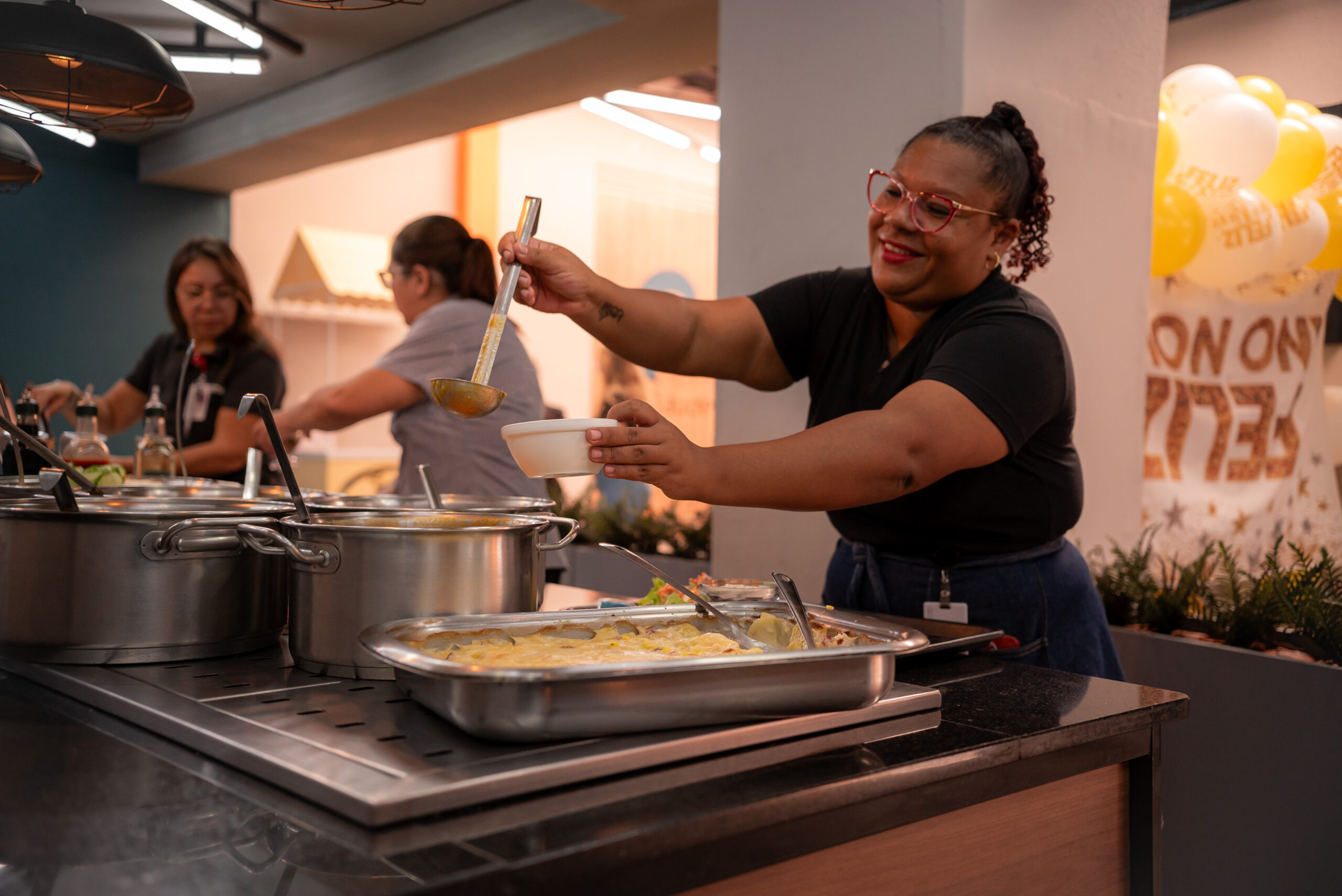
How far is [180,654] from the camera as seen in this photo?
1.09 metres

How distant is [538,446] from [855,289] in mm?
873

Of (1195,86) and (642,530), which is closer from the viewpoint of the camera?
(1195,86)

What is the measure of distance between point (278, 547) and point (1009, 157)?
1.20 metres

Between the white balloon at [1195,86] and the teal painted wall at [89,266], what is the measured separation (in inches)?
206

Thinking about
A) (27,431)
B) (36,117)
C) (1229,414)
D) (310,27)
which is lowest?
(27,431)

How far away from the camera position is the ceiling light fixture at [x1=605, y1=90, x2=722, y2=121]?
24.8 feet

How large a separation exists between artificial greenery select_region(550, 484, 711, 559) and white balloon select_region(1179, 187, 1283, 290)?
171 cm

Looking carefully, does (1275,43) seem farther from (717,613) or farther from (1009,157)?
(717,613)

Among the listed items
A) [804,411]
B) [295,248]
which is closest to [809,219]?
[804,411]

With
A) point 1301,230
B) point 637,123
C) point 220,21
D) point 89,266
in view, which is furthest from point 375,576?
point 637,123

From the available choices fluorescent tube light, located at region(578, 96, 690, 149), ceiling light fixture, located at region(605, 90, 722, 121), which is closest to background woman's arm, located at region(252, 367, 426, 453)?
ceiling light fixture, located at region(605, 90, 722, 121)

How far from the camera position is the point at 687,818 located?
72 centimetres

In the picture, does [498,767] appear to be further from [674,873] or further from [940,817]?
[940,817]

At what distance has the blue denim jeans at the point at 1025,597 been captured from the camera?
158 cm
